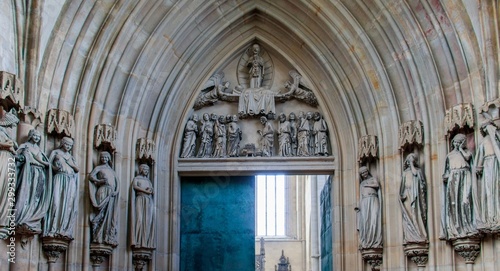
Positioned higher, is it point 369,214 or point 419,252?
point 369,214

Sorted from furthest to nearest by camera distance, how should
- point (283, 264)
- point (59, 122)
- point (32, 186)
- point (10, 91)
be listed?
point (283, 264) → point (59, 122) → point (32, 186) → point (10, 91)

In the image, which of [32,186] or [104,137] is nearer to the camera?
[32,186]

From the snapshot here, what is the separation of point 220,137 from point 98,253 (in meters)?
3.38

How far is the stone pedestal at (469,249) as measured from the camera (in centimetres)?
1105

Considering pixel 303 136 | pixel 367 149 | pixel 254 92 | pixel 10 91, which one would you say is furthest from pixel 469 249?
pixel 10 91

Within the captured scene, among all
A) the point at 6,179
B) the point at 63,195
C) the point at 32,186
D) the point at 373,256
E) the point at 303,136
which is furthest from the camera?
the point at 303,136

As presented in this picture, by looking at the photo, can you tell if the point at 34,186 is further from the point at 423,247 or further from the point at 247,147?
the point at 423,247

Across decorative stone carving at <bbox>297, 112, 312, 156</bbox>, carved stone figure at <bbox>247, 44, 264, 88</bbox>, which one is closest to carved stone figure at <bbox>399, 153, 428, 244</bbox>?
decorative stone carving at <bbox>297, 112, 312, 156</bbox>

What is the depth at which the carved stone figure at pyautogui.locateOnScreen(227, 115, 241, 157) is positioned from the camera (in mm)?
14227

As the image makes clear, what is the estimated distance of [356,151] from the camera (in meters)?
13.7

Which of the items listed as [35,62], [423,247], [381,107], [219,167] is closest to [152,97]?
[219,167]

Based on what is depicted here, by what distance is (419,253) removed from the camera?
11969 mm

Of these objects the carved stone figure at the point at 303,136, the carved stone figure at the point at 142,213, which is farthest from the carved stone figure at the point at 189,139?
the carved stone figure at the point at 303,136

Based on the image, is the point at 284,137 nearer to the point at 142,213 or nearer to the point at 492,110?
the point at 142,213
